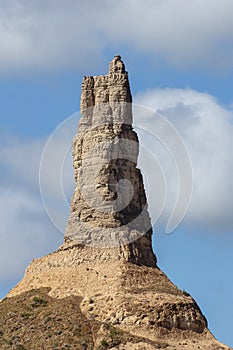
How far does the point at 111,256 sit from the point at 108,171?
7073 mm

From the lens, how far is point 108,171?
173m

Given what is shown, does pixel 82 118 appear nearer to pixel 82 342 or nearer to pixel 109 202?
pixel 109 202

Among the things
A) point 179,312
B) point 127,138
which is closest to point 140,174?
point 127,138

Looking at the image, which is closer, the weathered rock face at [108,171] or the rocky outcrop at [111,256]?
the rocky outcrop at [111,256]

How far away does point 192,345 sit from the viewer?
541 feet

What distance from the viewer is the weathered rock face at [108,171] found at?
173 m

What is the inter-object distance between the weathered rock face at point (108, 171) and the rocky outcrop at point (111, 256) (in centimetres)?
8

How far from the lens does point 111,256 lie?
17138 centimetres

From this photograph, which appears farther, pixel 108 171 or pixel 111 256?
pixel 108 171

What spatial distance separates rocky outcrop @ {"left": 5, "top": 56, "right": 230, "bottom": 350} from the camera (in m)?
165

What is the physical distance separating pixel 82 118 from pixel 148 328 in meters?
21.1

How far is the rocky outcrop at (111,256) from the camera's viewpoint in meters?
165

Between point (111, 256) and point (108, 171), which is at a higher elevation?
point (108, 171)

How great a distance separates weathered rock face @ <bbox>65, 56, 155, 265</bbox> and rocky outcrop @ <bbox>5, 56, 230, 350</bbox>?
3.2 inches
